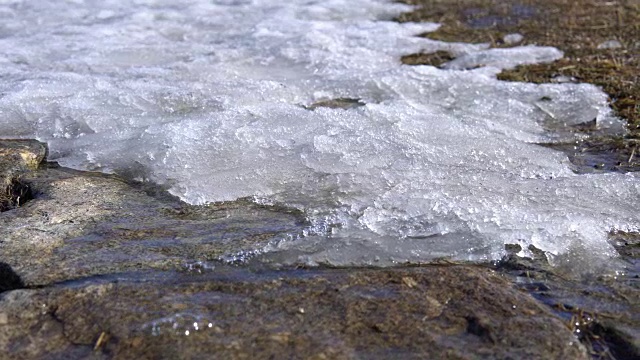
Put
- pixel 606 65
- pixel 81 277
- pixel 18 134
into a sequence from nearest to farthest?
1. pixel 81 277
2. pixel 18 134
3. pixel 606 65

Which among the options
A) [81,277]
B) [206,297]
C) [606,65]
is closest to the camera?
[206,297]

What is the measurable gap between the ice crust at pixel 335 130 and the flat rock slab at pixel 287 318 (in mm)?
246

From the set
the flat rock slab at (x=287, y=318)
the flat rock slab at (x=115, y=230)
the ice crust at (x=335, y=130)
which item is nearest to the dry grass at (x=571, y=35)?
the ice crust at (x=335, y=130)

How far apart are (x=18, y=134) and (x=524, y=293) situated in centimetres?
236

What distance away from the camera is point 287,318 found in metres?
1.83

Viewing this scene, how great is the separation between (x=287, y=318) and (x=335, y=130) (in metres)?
1.42

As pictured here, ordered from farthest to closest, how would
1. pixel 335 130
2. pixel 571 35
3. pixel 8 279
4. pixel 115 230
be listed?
pixel 571 35 < pixel 335 130 < pixel 115 230 < pixel 8 279

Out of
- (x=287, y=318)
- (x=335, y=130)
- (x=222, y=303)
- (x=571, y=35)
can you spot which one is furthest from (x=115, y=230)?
(x=571, y=35)

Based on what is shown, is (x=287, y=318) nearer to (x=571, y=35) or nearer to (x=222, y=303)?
(x=222, y=303)

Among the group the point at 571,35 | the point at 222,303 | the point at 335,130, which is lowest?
the point at 571,35

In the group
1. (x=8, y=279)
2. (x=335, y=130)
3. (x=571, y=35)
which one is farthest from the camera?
(x=571, y=35)

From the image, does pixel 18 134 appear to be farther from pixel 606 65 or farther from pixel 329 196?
pixel 606 65

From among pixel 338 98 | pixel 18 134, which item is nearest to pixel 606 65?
pixel 338 98

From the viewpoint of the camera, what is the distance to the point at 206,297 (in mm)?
1928
